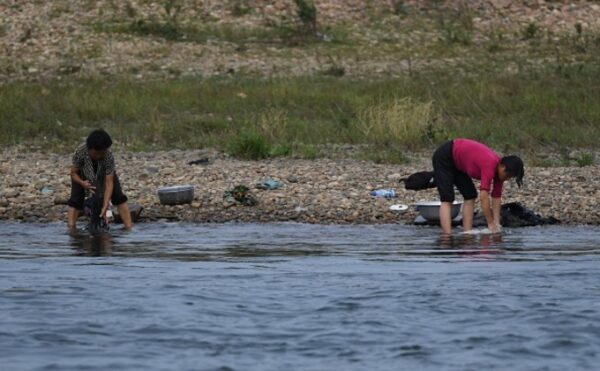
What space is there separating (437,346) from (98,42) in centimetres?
2194

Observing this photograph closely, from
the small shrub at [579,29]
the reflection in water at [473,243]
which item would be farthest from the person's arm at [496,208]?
the small shrub at [579,29]

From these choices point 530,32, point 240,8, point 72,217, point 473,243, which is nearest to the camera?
point 473,243

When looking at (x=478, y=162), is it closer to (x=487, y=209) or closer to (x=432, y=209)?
(x=487, y=209)

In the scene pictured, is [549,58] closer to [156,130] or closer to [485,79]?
[485,79]

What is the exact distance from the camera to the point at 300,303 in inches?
392

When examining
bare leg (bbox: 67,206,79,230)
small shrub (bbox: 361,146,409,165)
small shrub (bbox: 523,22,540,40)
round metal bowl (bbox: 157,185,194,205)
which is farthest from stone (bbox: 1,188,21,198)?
small shrub (bbox: 523,22,540,40)

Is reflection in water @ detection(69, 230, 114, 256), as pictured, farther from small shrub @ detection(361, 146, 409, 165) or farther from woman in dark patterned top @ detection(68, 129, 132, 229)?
small shrub @ detection(361, 146, 409, 165)

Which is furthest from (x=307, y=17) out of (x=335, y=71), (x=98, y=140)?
(x=98, y=140)

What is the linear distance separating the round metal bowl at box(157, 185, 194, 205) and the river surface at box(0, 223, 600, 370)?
6.05 feet

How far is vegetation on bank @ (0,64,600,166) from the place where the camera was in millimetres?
20594

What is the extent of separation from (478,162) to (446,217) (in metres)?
0.81

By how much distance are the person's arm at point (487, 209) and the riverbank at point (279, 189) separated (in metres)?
1.87

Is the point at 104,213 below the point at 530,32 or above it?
above

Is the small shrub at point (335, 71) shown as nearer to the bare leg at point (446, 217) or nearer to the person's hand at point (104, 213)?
the bare leg at point (446, 217)
